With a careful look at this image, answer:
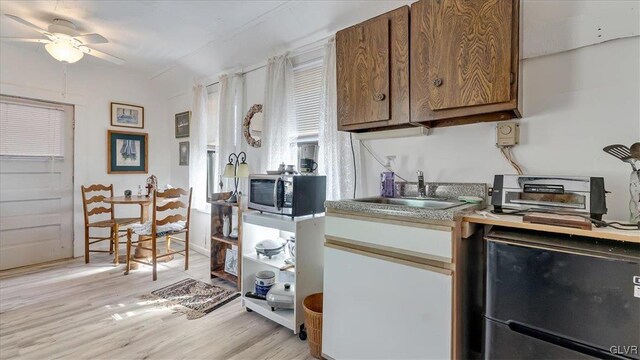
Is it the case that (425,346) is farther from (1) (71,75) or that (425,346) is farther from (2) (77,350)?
(1) (71,75)

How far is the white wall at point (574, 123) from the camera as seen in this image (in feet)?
4.44

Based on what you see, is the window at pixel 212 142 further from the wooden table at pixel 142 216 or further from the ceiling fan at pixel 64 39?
the ceiling fan at pixel 64 39

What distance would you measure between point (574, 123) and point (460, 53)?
65 cm

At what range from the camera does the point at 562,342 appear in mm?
1103

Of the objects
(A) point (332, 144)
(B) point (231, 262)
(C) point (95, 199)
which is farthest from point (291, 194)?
(C) point (95, 199)

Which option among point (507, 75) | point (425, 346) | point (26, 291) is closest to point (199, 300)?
point (26, 291)

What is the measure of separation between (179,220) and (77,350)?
1632 millimetres

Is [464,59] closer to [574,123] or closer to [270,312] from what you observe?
[574,123]

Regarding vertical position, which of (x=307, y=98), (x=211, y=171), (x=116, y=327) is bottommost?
(x=116, y=327)

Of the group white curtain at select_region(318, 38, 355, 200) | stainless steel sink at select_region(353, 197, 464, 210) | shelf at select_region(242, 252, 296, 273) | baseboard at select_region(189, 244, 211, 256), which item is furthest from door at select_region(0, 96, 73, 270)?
stainless steel sink at select_region(353, 197, 464, 210)

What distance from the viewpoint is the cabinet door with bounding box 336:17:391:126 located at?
1.77m

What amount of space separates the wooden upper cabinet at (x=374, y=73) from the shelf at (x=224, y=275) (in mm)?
1801

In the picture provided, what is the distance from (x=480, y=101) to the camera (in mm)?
1435

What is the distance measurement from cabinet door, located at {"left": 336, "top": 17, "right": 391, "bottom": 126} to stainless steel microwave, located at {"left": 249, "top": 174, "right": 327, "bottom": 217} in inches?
19.7
